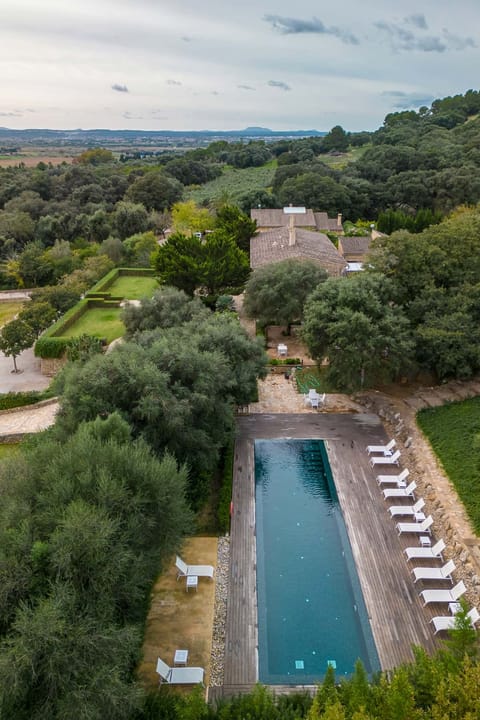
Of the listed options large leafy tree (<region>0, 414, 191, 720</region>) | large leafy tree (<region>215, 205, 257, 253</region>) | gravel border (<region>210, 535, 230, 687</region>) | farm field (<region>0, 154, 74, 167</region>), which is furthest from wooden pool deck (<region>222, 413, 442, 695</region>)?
farm field (<region>0, 154, 74, 167</region>)

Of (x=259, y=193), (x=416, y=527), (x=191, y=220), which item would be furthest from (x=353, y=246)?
(x=416, y=527)

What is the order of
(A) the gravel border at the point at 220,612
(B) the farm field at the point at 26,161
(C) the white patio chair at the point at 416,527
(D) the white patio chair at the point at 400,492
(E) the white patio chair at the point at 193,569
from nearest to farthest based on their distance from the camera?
(A) the gravel border at the point at 220,612 → (E) the white patio chair at the point at 193,569 → (C) the white patio chair at the point at 416,527 → (D) the white patio chair at the point at 400,492 → (B) the farm field at the point at 26,161

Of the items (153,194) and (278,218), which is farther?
(153,194)

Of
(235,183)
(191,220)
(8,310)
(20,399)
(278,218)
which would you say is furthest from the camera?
(235,183)

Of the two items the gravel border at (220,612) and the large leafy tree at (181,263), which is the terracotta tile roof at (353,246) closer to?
the large leafy tree at (181,263)

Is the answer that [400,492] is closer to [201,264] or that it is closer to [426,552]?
[426,552]

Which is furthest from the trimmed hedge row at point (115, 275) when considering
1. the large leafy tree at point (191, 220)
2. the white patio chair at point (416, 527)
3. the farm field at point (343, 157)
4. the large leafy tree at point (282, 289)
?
the farm field at point (343, 157)

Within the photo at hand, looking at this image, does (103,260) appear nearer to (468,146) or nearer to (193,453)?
(193,453)
